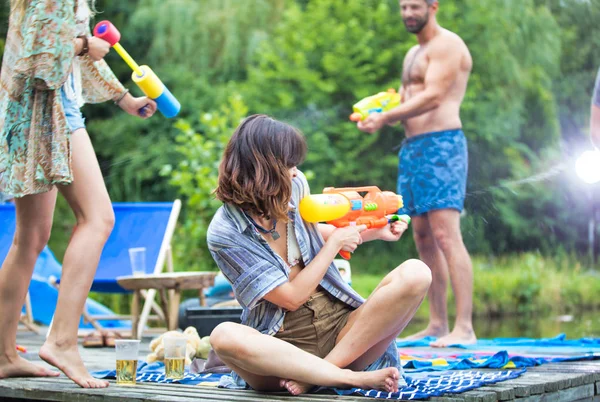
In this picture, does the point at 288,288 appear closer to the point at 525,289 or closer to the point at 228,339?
the point at 228,339

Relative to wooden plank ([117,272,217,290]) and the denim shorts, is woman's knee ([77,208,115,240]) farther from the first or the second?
wooden plank ([117,272,217,290])

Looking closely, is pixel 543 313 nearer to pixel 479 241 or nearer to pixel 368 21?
pixel 479 241

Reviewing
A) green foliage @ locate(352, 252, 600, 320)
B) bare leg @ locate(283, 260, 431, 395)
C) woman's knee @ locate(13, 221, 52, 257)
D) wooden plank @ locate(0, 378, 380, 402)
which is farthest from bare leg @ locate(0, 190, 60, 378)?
green foliage @ locate(352, 252, 600, 320)

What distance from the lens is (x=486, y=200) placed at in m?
5.45

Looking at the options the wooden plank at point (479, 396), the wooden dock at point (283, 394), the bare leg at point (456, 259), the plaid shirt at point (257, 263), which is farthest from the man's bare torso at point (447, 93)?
the wooden plank at point (479, 396)

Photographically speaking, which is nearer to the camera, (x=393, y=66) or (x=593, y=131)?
(x=593, y=131)

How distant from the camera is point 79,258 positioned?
2.69 meters

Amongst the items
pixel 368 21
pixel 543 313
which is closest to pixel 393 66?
pixel 368 21

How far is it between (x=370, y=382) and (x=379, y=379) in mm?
33

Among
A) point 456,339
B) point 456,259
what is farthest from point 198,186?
point 456,339

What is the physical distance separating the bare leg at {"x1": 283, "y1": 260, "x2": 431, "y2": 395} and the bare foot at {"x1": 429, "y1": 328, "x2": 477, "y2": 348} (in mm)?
1827

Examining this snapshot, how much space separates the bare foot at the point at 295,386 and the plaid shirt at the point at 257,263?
0.17m

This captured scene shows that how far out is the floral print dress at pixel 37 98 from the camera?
2670mm

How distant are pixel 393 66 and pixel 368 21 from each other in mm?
880
